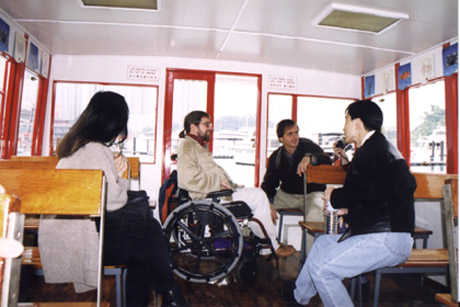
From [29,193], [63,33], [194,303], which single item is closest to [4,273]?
[29,193]

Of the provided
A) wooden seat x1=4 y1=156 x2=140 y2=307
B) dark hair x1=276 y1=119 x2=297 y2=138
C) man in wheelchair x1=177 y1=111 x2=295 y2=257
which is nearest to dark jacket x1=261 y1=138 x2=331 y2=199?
dark hair x1=276 y1=119 x2=297 y2=138

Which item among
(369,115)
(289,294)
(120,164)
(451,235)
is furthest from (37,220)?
(451,235)

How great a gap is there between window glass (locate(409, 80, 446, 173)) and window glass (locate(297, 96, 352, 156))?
98 centimetres

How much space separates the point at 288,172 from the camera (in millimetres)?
3275

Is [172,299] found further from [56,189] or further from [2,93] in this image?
[2,93]

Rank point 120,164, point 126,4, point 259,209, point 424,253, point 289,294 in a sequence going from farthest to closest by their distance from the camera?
point 126,4
point 259,209
point 289,294
point 424,253
point 120,164


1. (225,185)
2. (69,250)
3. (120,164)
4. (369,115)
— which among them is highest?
(369,115)

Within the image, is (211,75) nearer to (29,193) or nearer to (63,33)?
(63,33)

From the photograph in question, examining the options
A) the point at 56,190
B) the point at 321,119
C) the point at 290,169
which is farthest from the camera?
the point at 321,119

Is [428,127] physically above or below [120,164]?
above

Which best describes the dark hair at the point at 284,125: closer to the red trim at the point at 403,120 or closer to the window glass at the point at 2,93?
the red trim at the point at 403,120

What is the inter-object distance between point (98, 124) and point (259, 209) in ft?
4.71

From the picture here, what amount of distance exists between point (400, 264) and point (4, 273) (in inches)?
67.8

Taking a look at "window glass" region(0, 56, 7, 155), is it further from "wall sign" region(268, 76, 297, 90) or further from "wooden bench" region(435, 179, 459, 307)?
"wooden bench" region(435, 179, 459, 307)
